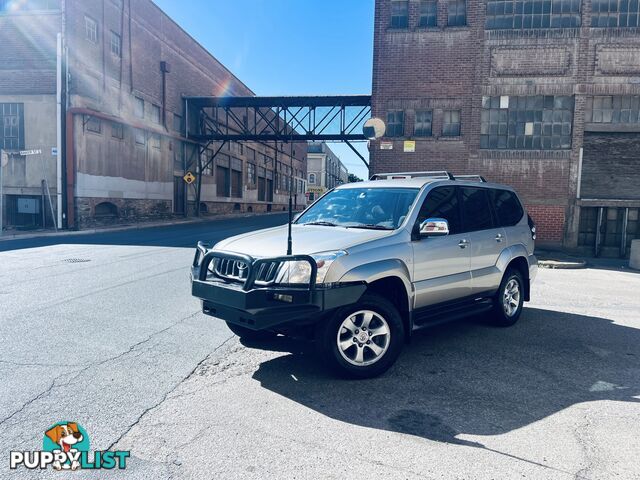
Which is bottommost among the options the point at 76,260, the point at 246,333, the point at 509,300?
the point at 76,260

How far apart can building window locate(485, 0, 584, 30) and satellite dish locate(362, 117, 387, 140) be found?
16.1 ft

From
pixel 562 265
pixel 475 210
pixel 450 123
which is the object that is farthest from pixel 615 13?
pixel 475 210

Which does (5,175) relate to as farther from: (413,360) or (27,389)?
(413,360)

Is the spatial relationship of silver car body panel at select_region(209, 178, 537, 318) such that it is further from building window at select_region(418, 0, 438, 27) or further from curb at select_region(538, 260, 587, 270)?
building window at select_region(418, 0, 438, 27)

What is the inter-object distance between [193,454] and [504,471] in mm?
1939

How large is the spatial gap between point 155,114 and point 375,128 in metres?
17.9

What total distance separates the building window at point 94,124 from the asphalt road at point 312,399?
1794 centimetres

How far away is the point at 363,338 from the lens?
13.5ft

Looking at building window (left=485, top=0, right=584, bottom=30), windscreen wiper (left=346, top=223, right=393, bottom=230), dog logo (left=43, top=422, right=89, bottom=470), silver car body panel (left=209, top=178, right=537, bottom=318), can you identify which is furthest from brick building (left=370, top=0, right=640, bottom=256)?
dog logo (left=43, top=422, right=89, bottom=470)

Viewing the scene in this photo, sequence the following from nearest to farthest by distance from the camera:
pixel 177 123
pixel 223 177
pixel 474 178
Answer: pixel 474 178 < pixel 177 123 < pixel 223 177

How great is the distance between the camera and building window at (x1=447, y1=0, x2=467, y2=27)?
1598cm

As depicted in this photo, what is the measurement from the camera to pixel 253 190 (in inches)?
1845

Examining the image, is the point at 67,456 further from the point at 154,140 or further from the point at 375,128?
the point at 154,140

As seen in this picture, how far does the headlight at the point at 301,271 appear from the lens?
3.81 metres
